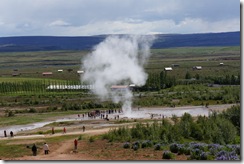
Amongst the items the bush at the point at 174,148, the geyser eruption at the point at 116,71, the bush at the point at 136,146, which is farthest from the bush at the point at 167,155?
the geyser eruption at the point at 116,71

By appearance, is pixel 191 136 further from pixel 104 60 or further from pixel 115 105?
pixel 104 60

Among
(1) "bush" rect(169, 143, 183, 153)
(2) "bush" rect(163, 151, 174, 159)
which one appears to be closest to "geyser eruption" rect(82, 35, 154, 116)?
(1) "bush" rect(169, 143, 183, 153)

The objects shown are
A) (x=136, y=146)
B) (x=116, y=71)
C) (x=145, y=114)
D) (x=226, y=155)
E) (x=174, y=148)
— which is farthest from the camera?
(x=116, y=71)

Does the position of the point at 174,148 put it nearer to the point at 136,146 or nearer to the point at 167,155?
the point at 167,155

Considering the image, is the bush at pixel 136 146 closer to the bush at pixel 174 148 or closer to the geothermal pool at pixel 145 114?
the bush at pixel 174 148

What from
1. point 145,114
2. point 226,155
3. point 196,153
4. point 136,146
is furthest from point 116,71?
point 226,155

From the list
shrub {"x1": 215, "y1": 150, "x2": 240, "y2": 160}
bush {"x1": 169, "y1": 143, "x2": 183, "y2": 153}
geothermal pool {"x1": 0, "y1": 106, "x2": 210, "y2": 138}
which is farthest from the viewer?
geothermal pool {"x1": 0, "y1": 106, "x2": 210, "y2": 138}

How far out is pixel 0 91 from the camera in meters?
96.6

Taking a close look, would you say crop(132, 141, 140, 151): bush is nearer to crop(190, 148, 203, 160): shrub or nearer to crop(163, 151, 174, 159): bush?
crop(163, 151, 174, 159): bush

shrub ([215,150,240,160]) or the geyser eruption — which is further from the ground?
the geyser eruption

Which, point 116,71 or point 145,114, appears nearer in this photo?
point 145,114

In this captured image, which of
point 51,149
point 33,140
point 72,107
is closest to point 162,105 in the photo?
point 72,107

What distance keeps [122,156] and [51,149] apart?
745 cm

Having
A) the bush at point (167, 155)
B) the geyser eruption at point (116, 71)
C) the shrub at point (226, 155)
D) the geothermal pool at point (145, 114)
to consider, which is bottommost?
the bush at point (167, 155)
